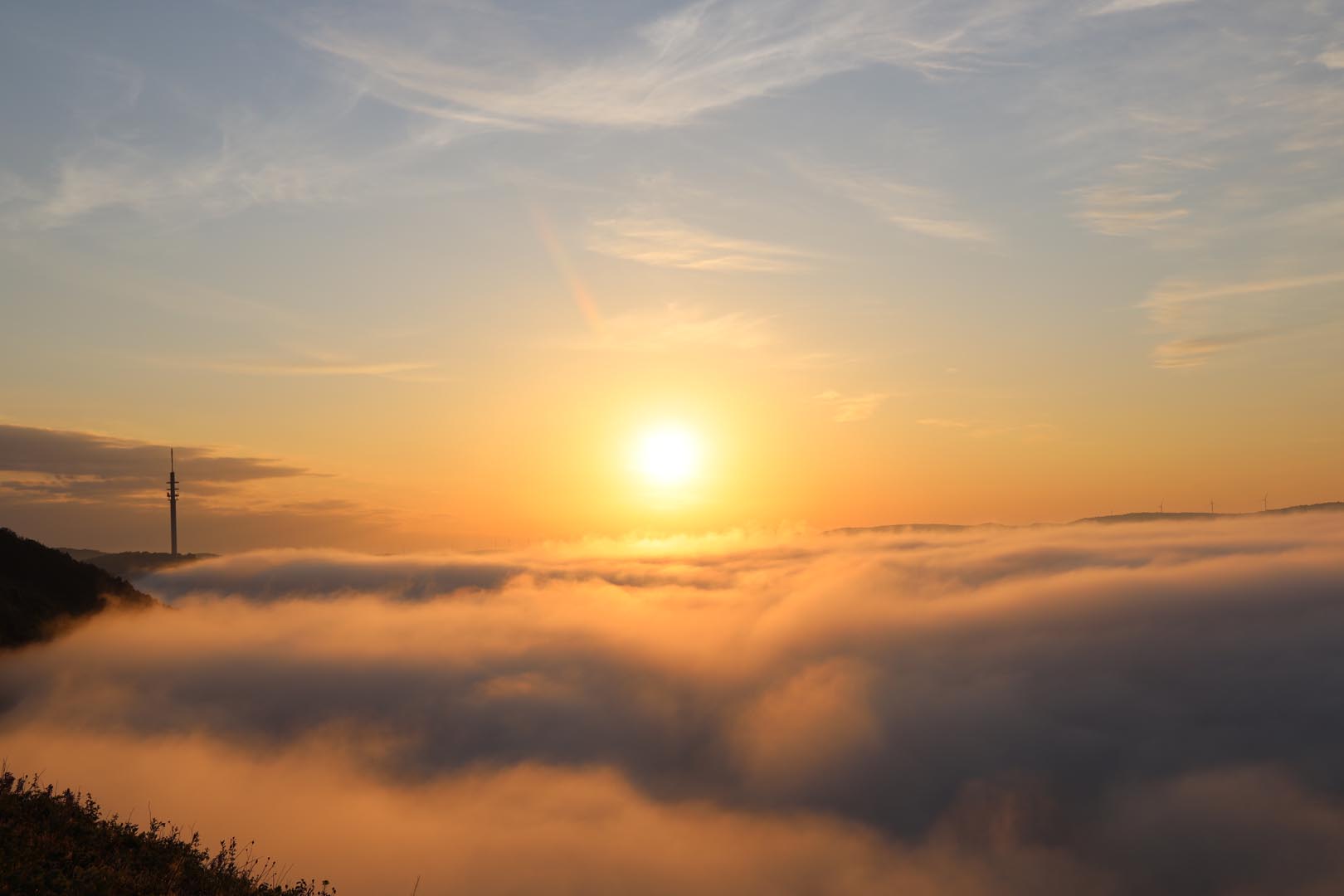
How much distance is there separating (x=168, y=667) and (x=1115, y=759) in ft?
652

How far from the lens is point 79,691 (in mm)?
96250

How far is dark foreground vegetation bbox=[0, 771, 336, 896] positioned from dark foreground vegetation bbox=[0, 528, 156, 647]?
248 ft

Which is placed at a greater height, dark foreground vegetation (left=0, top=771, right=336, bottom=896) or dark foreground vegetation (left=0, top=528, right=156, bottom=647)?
dark foreground vegetation (left=0, top=528, right=156, bottom=647)

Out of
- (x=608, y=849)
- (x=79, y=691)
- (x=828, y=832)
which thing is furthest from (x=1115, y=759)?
(x=79, y=691)

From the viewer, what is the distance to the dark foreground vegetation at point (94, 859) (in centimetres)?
1997

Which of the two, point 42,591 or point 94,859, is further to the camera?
point 42,591

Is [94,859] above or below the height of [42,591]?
below

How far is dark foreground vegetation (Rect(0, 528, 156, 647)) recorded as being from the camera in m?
87.4

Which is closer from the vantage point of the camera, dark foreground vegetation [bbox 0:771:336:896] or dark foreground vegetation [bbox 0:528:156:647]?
dark foreground vegetation [bbox 0:771:336:896]

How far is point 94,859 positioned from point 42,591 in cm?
9302

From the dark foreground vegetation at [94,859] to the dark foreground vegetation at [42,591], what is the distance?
75.6 meters

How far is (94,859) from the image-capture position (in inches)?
876

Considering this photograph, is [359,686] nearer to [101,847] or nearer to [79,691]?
[79,691]

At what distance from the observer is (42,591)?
A: 95625 mm
